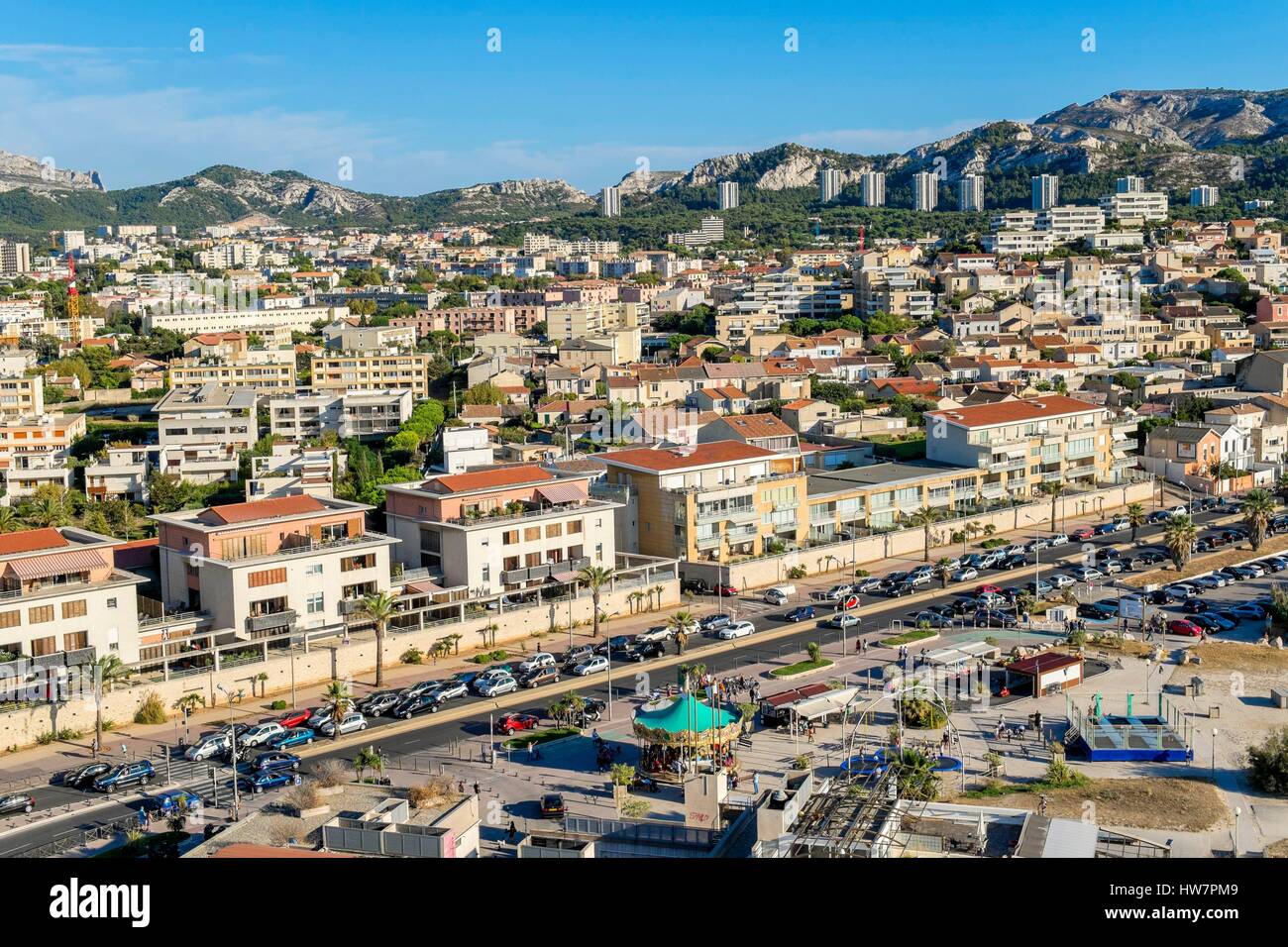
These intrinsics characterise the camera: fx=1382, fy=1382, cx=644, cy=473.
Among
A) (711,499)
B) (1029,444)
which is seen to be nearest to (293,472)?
(711,499)

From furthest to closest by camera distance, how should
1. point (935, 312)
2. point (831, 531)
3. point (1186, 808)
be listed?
point (935, 312), point (831, 531), point (1186, 808)

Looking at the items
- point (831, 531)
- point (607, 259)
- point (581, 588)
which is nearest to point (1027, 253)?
point (607, 259)

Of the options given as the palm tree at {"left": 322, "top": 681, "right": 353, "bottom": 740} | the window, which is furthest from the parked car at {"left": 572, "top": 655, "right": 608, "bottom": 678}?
the window

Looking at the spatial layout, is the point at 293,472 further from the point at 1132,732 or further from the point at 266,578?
the point at 1132,732

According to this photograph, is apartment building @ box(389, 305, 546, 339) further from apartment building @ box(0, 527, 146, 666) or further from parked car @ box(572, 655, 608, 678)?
apartment building @ box(0, 527, 146, 666)

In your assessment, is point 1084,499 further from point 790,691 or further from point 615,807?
point 615,807

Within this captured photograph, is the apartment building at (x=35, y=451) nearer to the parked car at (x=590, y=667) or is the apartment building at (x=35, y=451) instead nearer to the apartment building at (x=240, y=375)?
the apartment building at (x=240, y=375)

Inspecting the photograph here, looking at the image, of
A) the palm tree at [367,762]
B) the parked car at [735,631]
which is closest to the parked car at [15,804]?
the palm tree at [367,762]
